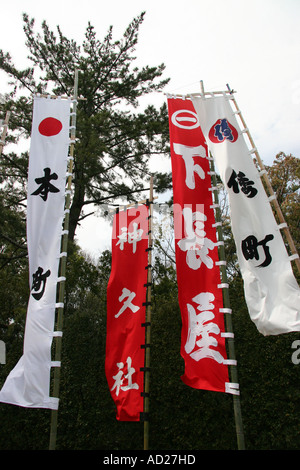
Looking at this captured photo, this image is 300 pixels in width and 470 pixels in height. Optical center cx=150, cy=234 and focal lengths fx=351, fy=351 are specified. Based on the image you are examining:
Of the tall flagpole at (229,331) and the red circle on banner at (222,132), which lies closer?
the tall flagpole at (229,331)

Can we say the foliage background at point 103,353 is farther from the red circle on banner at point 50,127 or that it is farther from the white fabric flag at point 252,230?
the red circle on banner at point 50,127

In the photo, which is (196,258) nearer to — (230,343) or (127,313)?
(230,343)

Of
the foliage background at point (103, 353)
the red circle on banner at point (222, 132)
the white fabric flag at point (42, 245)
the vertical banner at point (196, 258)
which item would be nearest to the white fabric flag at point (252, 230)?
the red circle on banner at point (222, 132)

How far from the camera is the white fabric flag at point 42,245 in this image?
404 centimetres

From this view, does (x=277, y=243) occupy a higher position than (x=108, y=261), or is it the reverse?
(x=108, y=261)

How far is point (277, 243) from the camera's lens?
13.3ft

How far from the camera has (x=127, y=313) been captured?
16.3 ft

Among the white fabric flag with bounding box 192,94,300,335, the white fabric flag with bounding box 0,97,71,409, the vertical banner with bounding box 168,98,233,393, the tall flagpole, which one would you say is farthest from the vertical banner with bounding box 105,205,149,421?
the white fabric flag with bounding box 192,94,300,335

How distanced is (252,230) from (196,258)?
800 millimetres

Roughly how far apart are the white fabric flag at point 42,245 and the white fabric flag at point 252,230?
2.16 meters

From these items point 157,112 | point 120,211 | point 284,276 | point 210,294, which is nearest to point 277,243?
point 284,276

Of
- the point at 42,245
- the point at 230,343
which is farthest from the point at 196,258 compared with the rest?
the point at 42,245
